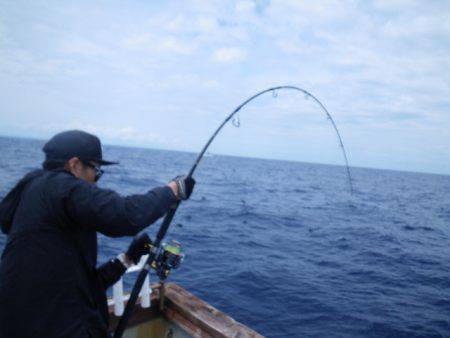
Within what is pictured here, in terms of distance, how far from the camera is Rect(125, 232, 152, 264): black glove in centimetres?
301

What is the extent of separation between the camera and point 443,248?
A: 55.5 ft

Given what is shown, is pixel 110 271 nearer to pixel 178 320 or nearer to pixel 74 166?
pixel 74 166

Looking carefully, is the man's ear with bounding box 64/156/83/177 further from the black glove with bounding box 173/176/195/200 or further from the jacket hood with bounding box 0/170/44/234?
the black glove with bounding box 173/176/195/200

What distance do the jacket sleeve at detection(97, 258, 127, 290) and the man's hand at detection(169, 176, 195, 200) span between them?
3.08ft

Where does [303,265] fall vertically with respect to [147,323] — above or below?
below

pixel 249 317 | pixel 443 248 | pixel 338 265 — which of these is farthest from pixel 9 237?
pixel 443 248

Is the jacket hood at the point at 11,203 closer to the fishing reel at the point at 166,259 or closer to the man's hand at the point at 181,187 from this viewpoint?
the man's hand at the point at 181,187

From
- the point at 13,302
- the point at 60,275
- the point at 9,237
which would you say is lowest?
the point at 13,302

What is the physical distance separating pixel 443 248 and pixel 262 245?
9565 mm

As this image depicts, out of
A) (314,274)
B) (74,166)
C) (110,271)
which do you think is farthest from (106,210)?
(314,274)

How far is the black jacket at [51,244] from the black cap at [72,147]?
0.52ft

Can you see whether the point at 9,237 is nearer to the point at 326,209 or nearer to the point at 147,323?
the point at 147,323

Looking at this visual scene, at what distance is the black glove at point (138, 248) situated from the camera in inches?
118

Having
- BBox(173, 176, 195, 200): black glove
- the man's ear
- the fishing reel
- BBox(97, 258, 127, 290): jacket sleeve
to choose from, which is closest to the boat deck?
the fishing reel
